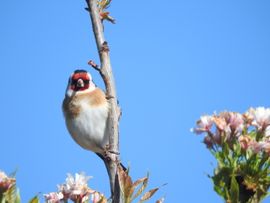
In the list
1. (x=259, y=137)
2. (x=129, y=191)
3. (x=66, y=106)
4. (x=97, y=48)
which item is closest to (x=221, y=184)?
(x=259, y=137)

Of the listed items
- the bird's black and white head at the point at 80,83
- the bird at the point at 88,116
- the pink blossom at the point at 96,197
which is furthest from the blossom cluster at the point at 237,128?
the bird's black and white head at the point at 80,83

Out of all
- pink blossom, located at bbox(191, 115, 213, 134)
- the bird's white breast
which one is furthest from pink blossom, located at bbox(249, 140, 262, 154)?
the bird's white breast

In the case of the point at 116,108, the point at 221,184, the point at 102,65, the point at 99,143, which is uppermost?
the point at 99,143

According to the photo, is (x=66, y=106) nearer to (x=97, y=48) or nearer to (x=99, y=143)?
(x=99, y=143)

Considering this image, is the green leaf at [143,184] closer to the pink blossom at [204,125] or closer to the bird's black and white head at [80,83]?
the pink blossom at [204,125]

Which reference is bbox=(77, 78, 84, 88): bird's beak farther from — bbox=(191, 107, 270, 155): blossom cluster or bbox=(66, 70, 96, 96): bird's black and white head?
bbox=(191, 107, 270, 155): blossom cluster

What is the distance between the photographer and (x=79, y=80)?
5.53 metres

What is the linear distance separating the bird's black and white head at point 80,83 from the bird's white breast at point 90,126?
0.33m

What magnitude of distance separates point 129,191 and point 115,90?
2.48 ft

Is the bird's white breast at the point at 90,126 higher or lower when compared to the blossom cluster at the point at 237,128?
higher

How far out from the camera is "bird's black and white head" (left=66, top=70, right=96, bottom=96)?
18.0 ft

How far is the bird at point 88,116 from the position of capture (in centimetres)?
495

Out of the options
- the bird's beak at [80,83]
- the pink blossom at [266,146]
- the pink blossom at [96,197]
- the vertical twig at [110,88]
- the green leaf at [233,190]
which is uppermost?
the bird's beak at [80,83]

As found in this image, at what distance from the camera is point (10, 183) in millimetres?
2098
